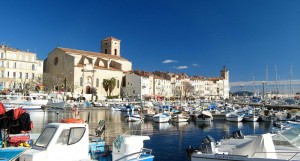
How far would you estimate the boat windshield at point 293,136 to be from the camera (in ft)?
41.8

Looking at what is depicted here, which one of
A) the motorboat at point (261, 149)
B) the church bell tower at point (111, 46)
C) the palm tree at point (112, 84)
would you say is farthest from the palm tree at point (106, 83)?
the motorboat at point (261, 149)

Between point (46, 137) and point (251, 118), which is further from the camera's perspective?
point (251, 118)

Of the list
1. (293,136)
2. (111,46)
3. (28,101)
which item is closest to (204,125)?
(293,136)

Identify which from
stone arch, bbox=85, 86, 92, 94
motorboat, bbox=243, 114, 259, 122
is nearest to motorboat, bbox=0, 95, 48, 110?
stone arch, bbox=85, 86, 92, 94

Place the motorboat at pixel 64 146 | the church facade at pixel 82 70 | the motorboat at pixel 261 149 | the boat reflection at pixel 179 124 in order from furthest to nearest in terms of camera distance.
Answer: the church facade at pixel 82 70
the boat reflection at pixel 179 124
the motorboat at pixel 261 149
the motorboat at pixel 64 146

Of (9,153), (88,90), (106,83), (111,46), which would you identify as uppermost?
(111,46)

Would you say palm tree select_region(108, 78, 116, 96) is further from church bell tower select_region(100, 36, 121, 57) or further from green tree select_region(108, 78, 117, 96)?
church bell tower select_region(100, 36, 121, 57)

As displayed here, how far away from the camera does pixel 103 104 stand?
7212cm

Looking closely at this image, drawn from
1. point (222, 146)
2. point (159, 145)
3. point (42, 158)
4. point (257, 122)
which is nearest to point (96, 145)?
point (42, 158)

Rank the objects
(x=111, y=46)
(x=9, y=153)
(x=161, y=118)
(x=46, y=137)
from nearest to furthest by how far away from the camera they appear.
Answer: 1. (x=46, y=137)
2. (x=9, y=153)
3. (x=161, y=118)
4. (x=111, y=46)

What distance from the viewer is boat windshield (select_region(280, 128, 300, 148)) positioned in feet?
41.8

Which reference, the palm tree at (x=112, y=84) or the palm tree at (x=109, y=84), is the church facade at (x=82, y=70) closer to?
the palm tree at (x=109, y=84)

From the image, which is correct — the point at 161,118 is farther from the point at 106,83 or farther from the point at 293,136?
the point at 106,83

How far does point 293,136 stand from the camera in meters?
13.1
